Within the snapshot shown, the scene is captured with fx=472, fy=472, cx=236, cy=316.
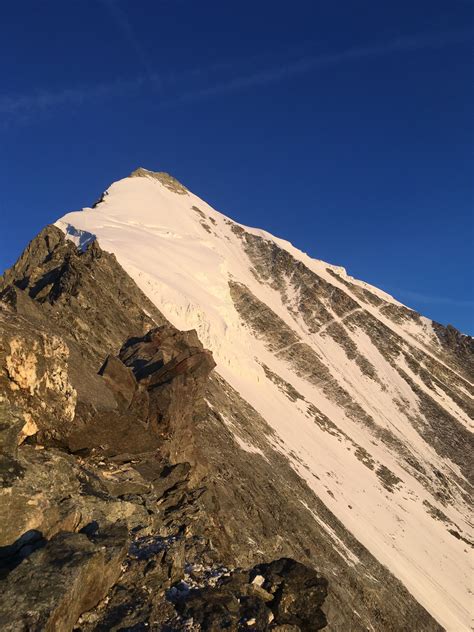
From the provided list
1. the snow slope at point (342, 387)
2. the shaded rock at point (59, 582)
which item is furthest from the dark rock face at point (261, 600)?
the snow slope at point (342, 387)

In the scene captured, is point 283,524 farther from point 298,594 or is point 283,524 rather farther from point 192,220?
point 192,220

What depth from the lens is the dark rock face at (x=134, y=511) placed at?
24.9ft

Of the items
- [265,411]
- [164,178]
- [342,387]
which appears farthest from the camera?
[164,178]

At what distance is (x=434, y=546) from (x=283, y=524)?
80.5 feet

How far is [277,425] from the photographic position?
4403 cm

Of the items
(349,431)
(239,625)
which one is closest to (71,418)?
(239,625)

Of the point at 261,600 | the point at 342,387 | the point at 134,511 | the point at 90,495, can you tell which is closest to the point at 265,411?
the point at 342,387

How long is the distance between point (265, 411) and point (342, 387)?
94.2ft

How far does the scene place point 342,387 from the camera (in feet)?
234

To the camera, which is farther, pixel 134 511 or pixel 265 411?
pixel 265 411

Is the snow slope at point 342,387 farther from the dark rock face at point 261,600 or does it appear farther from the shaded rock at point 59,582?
the shaded rock at point 59,582

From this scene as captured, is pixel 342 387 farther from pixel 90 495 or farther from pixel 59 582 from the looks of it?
pixel 59 582

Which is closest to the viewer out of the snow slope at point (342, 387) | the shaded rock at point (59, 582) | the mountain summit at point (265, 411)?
the shaded rock at point (59, 582)

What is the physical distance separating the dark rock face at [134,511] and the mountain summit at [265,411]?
0.10m
